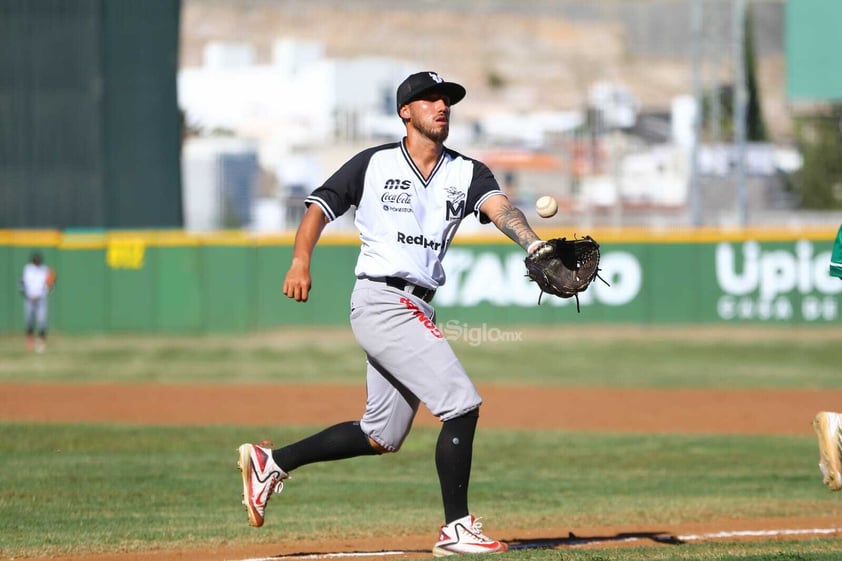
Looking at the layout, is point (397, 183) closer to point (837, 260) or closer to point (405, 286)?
point (405, 286)

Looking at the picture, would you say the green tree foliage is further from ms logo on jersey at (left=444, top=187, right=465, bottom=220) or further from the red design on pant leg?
the red design on pant leg

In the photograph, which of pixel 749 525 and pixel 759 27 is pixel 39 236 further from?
pixel 759 27

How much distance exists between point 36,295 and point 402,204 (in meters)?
16.7

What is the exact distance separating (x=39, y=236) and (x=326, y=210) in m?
18.8

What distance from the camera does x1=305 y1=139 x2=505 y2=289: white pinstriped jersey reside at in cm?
532

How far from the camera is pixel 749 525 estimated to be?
22.9ft

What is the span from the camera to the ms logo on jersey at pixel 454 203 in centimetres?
540

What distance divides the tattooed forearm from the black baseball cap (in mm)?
553

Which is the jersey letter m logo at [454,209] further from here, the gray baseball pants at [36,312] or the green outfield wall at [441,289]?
the green outfield wall at [441,289]

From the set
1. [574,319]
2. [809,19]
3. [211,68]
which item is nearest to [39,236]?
[574,319]

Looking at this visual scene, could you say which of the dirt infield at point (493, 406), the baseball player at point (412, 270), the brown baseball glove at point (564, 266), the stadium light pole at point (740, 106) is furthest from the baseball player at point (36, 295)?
the brown baseball glove at point (564, 266)

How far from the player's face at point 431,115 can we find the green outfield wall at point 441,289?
17513 millimetres

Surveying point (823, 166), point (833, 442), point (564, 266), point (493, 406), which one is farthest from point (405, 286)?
point (823, 166)

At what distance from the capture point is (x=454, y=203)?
541cm
